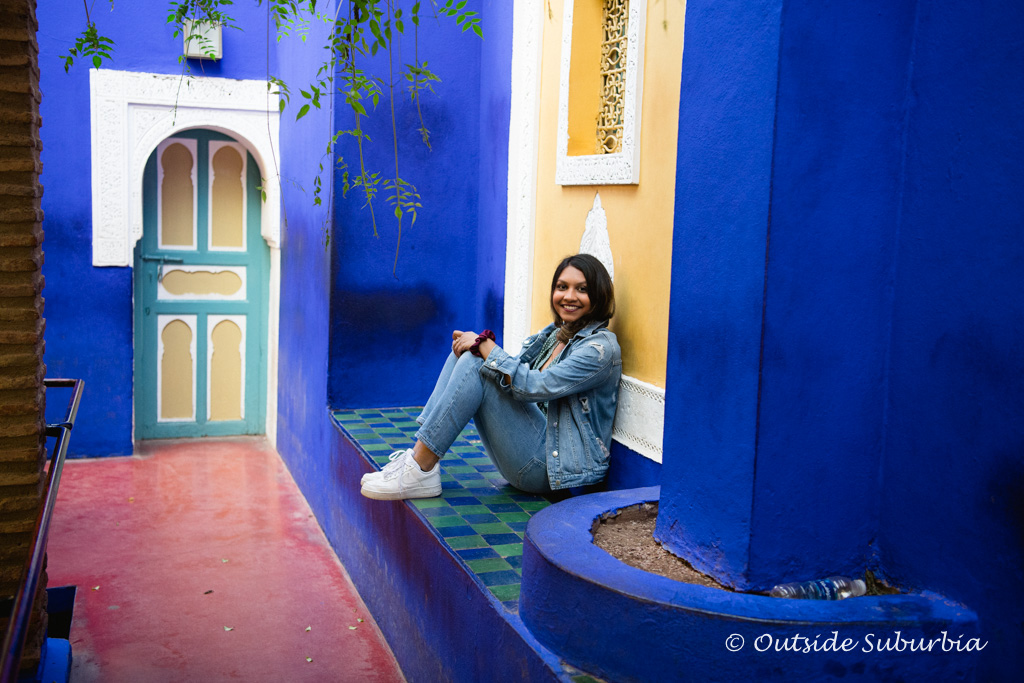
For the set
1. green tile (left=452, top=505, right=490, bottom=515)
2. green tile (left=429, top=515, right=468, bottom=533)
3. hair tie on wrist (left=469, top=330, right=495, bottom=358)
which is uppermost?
A: hair tie on wrist (left=469, top=330, right=495, bottom=358)

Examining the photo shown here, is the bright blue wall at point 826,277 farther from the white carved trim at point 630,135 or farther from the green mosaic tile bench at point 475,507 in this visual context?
the white carved trim at point 630,135

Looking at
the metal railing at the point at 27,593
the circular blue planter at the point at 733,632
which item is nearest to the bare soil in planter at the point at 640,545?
the circular blue planter at the point at 733,632

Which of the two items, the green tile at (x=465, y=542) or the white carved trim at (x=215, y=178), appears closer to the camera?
the green tile at (x=465, y=542)

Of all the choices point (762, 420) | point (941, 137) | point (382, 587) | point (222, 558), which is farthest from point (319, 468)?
point (941, 137)

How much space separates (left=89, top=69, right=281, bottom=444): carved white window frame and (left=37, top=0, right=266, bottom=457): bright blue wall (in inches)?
2.6

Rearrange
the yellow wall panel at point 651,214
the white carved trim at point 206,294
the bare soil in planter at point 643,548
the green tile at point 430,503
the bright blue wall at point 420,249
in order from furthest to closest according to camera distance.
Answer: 1. the white carved trim at point 206,294
2. the bright blue wall at point 420,249
3. the green tile at point 430,503
4. the yellow wall panel at point 651,214
5. the bare soil in planter at point 643,548

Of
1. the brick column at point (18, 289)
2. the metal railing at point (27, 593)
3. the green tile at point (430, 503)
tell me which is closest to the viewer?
the metal railing at point (27, 593)

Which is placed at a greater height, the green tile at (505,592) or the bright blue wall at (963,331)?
Result: the bright blue wall at (963,331)

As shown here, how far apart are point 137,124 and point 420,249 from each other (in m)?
2.67

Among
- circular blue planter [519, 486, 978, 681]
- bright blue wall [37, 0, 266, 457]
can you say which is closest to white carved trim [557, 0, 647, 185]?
circular blue planter [519, 486, 978, 681]

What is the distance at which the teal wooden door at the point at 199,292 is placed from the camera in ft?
23.7

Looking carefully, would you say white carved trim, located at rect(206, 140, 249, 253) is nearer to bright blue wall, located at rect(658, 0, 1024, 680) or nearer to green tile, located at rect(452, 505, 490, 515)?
green tile, located at rect(452, 505, 490, 515)

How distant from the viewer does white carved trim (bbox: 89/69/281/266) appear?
21.5ft

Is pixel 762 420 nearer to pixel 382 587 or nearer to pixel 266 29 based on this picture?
pixel 382 587
